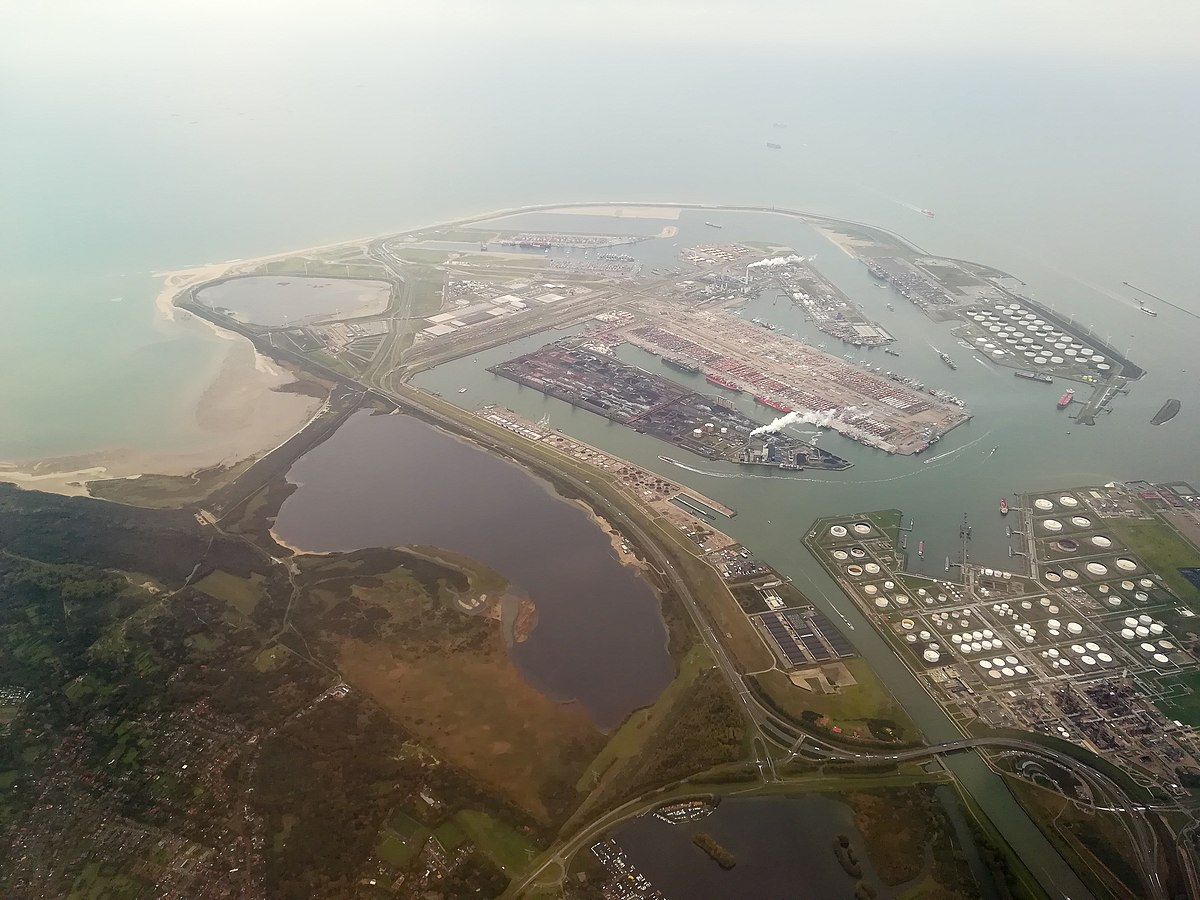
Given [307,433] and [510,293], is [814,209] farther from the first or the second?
[307,433]

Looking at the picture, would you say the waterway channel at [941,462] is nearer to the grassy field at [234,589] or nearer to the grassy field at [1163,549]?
the grassy field at [1163,549]

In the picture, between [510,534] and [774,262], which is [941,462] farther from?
[774,262]

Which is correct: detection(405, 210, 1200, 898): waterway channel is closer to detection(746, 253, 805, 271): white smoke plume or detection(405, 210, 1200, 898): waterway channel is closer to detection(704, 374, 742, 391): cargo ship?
detection(704, 374, 742, 391): cargo ship

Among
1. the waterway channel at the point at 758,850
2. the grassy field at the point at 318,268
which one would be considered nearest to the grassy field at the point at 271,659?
the waterway channel at the point at 758,850

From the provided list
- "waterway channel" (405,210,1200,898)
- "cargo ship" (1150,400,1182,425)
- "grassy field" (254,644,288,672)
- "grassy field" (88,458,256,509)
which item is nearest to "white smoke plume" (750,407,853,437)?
"waterway channel" (405,210,1200,898)

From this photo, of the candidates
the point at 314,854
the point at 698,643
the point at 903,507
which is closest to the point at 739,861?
the point at 698,643

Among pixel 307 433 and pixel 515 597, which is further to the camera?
pixel 307 433
